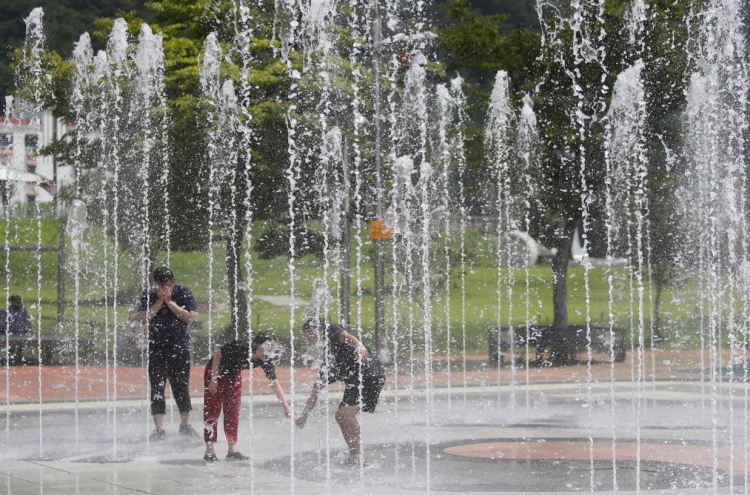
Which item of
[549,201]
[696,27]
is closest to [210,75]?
[549,201]

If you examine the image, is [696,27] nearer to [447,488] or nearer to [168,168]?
[168,168]

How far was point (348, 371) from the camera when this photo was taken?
799cm

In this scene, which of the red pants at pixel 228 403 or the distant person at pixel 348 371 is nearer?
the distant person at pixel 348 371

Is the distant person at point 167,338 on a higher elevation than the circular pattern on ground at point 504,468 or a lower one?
higher

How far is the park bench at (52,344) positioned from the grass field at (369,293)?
3.89m

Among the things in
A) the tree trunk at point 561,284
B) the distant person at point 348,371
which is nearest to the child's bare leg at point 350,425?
the distant person at point 348,371

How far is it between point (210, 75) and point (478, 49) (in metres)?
5.04

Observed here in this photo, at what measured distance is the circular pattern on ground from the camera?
7535 millimetres

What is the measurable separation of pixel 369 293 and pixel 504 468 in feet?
101

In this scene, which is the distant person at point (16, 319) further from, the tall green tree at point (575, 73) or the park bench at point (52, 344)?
the tall green tree at point (575, 73)

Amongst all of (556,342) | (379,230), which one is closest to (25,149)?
(556,342)

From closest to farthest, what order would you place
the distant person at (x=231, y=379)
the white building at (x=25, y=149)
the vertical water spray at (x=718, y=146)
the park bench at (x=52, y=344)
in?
the distant person at (x=231, y=379) < the park bench at (x=52, y=344) < the vertical water spray at (x=718, y=146) < the white building at (x=25, y=149)

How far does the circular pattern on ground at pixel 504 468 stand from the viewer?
24.7 feet

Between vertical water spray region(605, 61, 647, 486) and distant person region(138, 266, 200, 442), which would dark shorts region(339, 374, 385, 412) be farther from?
vertical water spray region(605, 61, 647, 486)
